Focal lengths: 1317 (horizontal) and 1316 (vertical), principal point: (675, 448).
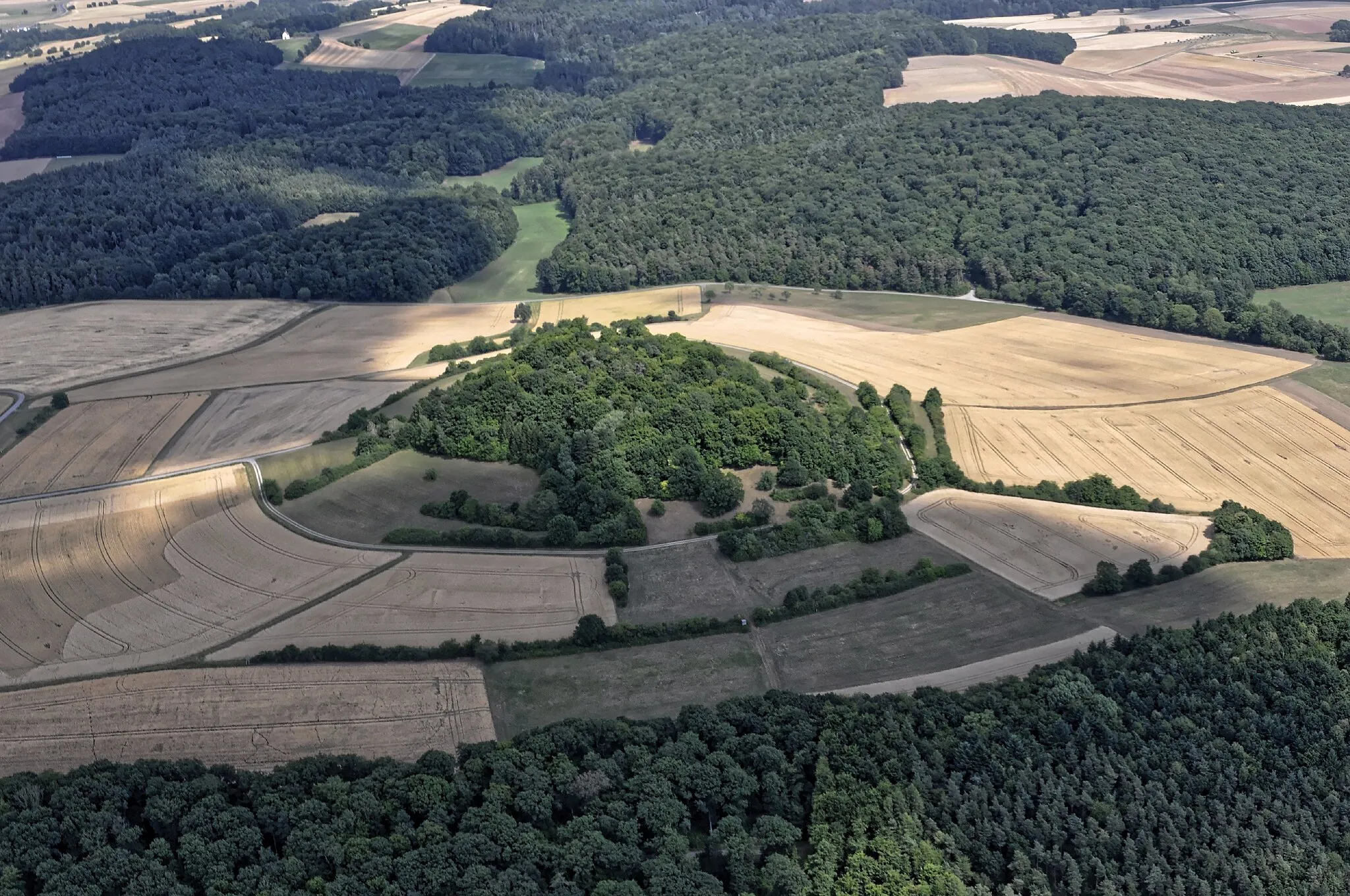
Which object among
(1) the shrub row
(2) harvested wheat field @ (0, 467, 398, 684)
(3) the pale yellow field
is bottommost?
(1) the shrub row

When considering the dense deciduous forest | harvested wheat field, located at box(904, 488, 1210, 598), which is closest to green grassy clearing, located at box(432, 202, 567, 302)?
harvested wheat field, located at box(904, 488, 1210, 598)

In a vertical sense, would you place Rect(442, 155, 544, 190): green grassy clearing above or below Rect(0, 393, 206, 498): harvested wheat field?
above

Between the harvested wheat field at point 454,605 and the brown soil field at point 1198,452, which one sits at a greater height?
the harvested wheat field at point 454,605

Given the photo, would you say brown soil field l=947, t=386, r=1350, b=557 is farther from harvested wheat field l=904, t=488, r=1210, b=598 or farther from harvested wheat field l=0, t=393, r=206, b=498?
harvested wheat field l=0, t=393, r=206, b=498

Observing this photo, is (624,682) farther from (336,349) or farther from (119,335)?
(119,335)

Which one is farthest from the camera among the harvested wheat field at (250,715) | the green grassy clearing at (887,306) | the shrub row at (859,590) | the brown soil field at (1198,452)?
the green grassy clearing at (887,306)

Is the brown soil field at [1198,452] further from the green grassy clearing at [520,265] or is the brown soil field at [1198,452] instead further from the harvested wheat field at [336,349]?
the green grassy clearing at [520,265]

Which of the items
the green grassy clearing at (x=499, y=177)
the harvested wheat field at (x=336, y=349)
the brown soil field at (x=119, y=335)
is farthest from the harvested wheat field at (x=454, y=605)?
the green grassy clearing at (x=499, y=177)
